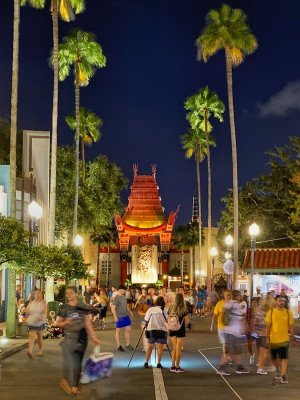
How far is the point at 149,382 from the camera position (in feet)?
46.0

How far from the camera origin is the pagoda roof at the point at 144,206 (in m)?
80.5

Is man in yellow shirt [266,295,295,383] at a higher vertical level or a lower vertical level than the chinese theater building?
lower

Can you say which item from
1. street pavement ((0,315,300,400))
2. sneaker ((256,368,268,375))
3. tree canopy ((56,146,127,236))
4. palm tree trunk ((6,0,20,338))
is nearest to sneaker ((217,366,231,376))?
street pavement ((0,315,300,400))

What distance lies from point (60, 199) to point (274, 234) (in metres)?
17.1

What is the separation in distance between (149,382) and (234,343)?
8.16 feet

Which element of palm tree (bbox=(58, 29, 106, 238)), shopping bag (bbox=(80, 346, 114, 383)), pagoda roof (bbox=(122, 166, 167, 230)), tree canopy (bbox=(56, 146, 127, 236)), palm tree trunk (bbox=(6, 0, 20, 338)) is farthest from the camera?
pagoda roof (bbox=(122, 166, 167, 230))

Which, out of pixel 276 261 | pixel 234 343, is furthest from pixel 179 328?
pixel 276 261

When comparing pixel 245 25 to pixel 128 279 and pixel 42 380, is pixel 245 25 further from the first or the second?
pixel 128 279

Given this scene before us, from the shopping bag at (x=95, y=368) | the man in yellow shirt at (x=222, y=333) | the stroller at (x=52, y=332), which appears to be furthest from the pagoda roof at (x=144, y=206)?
the shopping bag at (x=95, y=368)

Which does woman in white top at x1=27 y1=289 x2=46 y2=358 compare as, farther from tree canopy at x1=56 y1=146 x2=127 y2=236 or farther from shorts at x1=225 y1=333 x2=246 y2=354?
tree canopy at x1=56 y1=146 x2=127 y2=236

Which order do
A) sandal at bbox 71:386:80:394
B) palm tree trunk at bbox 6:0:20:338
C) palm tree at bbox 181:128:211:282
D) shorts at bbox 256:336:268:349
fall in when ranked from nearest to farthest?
sandal at bbox 71:386:80:394, shorts at bbox 256:336:268:349, palm tree trunk at bbox 6:0:20:338, palm tree at bbox 181:128:211:282

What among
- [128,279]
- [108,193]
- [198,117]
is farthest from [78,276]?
[128,279]

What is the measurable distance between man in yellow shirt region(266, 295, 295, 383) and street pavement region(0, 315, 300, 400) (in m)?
0.33

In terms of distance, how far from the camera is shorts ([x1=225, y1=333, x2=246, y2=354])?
15664 millimetres
